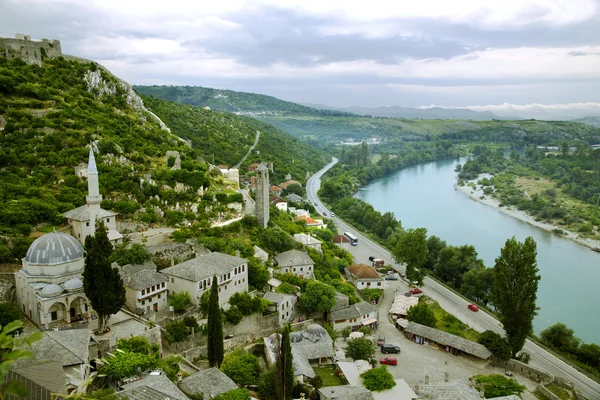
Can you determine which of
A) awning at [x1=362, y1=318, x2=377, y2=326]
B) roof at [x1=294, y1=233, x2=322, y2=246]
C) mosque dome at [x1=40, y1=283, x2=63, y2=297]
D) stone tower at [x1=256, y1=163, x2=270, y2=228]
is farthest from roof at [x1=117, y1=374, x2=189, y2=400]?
roof at [x1=294, y1=233, x2=322, y2=246]

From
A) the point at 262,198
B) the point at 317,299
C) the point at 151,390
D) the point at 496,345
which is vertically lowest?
the point at 496,345

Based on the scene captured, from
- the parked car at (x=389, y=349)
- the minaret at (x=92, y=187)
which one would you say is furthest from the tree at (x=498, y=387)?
the minaret at (x=92, y=187)

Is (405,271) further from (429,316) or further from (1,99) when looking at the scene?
(1,99)

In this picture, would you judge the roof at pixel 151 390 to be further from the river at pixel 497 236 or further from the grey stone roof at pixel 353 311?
the river at pixel 497 236

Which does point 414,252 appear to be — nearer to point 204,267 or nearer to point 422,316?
point 422,316

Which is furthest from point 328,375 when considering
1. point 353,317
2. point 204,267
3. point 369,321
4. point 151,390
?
point 151,390

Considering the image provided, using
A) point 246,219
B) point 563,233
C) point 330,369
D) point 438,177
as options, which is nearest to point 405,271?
point 246,219
